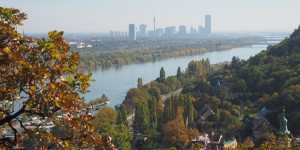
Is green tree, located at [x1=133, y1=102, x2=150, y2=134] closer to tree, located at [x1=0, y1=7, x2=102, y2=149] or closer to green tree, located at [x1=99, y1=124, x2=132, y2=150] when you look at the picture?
green tree, located at [x1=99, y1=124, x2=132, y2=150]

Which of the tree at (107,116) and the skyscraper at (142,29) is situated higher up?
the skyscraper at (142,29)

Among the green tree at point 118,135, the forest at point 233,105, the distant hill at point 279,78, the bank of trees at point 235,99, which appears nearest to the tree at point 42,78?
the forest at point 233,105

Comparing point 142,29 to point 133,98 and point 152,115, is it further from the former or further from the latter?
point 152,115

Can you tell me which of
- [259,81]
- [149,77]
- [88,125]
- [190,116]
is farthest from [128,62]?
[88,125]

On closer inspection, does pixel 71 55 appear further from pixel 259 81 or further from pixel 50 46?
pixel 259 81

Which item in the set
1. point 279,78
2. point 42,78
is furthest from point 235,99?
point 42,78

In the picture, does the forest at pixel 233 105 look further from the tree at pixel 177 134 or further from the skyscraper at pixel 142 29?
the skyscraper at pixel 142 29

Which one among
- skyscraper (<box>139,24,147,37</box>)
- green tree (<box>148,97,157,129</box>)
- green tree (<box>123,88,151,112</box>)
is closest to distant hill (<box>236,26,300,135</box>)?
green tree (<box>148,97,157,129</box>)

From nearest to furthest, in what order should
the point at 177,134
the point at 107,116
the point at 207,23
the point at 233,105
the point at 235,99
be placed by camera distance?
1. the point at 177,134
2. the point at 107,116
3. the point at 233,105
4. the point at 235,99
5. the point at 207,23
